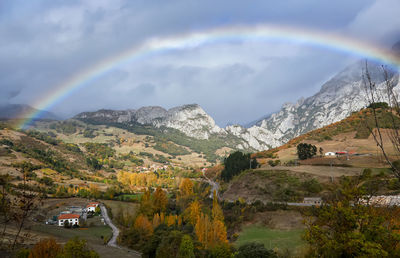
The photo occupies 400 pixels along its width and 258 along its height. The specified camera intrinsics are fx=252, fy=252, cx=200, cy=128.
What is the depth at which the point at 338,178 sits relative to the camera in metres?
60.8

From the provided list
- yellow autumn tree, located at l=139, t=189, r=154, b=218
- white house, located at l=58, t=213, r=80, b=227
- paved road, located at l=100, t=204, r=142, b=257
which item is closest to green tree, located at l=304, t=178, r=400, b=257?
paved road, located at l=100, t=204, r=142, b=257

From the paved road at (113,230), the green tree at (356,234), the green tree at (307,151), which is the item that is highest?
the green tree at (307,151)

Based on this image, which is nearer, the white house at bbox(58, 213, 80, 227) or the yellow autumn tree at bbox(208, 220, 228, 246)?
the yellow autumn tree at bbox(208, 220, 228, 246)

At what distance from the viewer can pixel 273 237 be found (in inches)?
1596

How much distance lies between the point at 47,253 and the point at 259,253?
74.8 ft

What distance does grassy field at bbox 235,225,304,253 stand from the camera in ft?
114

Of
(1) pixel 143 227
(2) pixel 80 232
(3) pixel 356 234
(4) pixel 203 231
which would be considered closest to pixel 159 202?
(1) pixel 143 227

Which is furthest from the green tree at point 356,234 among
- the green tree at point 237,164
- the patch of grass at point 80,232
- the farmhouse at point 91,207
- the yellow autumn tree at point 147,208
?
the farmhouse at point 91,207

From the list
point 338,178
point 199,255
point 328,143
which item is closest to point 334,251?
point 199,255

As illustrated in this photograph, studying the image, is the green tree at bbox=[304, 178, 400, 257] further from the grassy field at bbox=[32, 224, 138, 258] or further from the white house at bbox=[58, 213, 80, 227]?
the white house at bbox=[58, 213, 80, 227]

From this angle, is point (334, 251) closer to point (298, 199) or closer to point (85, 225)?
point (298, 199)

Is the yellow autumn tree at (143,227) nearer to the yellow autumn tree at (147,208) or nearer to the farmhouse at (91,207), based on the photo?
the yellow autumn tree at (147,208)

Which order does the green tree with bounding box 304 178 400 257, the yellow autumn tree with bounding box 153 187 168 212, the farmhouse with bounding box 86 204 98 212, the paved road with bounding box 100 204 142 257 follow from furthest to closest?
the farmhouse with bounding box 86 204 98 212 → the yellow autumn tree with bounding box 153 187 168 212 → the paved road with bounding box 100 204 142 257 → the green tree with bounding box 304 178 400 257

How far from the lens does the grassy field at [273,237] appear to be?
34.8 meters
